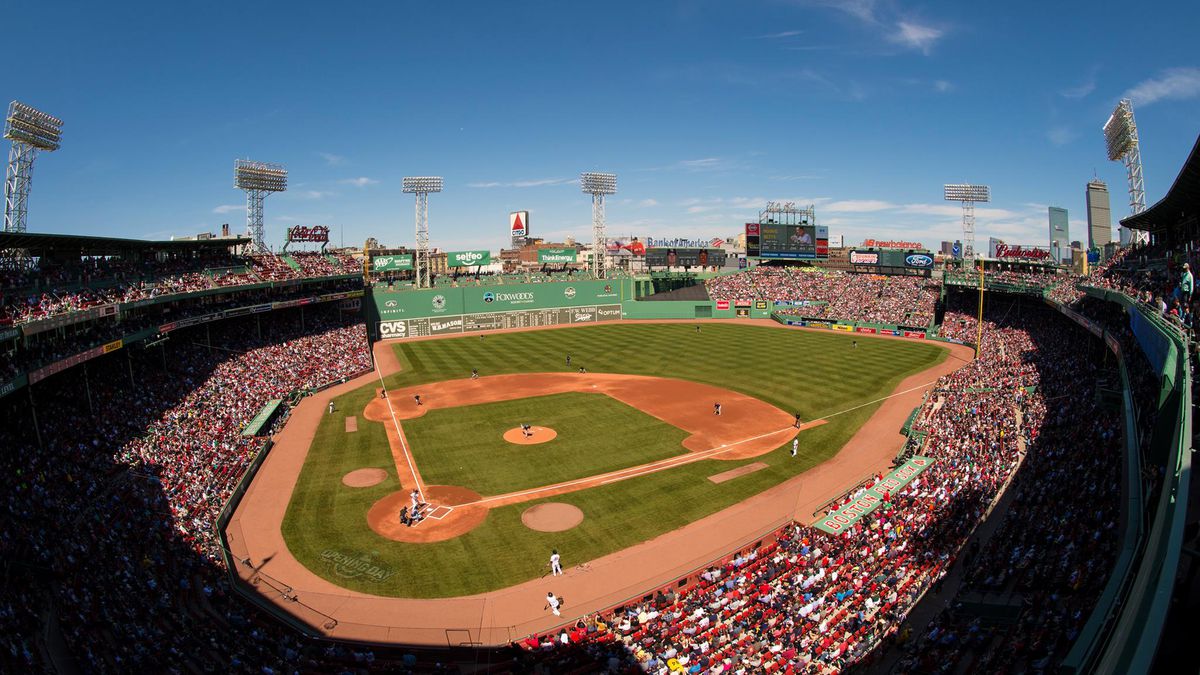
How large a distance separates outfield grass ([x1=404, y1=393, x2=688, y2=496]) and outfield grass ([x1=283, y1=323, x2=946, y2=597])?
2.93 feet

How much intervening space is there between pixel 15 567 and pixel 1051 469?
31.5 m

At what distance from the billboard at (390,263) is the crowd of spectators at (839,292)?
126ft

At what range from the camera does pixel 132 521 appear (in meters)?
22.0

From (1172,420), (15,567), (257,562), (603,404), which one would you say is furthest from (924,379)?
(15,567)

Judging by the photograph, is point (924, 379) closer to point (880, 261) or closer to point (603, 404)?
point (603, 404)

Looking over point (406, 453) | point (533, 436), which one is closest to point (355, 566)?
point (406, 453)

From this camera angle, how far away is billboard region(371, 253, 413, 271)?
71.8m

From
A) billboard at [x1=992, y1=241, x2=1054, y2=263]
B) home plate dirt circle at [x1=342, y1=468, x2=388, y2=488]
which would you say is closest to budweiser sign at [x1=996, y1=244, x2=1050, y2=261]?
billboard at [x1=992, y1=241, x2=1054, y2=263]

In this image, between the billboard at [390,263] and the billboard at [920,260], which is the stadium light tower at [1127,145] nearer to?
the billboard at [920,260]

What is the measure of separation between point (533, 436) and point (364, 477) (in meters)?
8.62

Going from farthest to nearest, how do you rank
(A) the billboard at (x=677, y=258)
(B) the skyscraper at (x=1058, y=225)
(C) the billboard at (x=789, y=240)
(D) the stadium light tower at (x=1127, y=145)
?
(B) the skyscraper at (x=1058, y=225) → (A) the billboard at (x=677, y=258) → (C) the billboard at (x=789, y=240) → (D) the stadium light tower at (x=1127, y=145)

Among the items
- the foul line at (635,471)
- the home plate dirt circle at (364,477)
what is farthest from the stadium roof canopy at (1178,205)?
the home plate dirt circle at (364,477)

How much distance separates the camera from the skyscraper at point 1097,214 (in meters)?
106

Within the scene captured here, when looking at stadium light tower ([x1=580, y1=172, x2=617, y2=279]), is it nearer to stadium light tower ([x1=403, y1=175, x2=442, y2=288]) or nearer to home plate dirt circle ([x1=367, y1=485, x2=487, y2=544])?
stadium light tower ([x1=403, y1=175, x2=442, y2=288])
